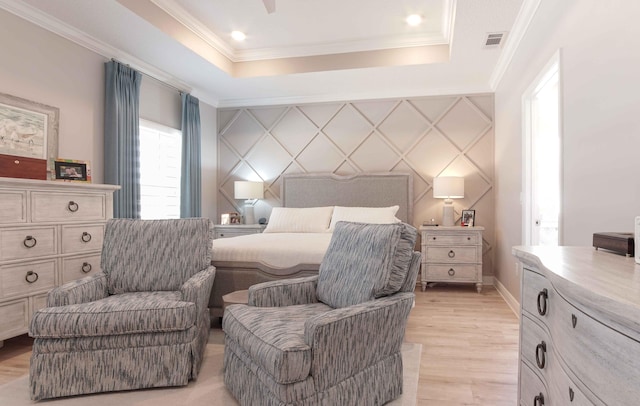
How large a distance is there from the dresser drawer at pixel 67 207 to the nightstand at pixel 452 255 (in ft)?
10.6

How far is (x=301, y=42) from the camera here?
4156 millimetres

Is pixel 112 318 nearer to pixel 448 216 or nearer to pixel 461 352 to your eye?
pixel 461 352

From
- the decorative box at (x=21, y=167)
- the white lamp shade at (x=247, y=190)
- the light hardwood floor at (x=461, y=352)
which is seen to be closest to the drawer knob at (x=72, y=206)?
the decorative box at (x=21, y=167)

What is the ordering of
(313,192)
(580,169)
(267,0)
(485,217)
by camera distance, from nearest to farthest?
(580,169) < (267,0) < (485,217) < (313,192)

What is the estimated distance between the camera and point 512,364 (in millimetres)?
2383

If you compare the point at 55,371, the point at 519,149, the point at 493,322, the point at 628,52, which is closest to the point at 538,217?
the point at 519,149

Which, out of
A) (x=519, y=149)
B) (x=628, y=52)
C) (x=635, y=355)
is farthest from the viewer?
(x=519, y=149)

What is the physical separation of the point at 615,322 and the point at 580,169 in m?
1.71

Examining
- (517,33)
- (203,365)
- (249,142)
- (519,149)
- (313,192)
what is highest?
(517,33)

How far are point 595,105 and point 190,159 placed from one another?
4.17 m

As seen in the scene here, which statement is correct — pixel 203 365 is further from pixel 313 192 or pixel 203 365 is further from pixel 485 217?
pixel 485 217

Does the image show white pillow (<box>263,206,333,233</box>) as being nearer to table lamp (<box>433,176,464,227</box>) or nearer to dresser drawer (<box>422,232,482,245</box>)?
dresser drawer (<box>422,232,482,245</box>)

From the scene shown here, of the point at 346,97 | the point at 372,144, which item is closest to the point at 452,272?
the point at 372,144

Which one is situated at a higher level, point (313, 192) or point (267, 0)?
point (267, 0)
